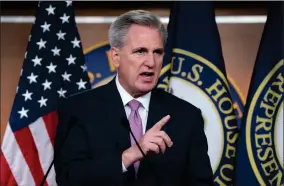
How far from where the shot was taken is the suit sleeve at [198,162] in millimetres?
1111

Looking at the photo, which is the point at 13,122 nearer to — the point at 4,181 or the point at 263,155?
the point at 4,181

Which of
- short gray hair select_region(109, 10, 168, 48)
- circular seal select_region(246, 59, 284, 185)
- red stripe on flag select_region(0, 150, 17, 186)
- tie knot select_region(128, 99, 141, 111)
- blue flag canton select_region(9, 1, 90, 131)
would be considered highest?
short gray hair select_region(109, 10, 168, 48)

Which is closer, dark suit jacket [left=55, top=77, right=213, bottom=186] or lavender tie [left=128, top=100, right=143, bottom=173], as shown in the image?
dark suit jacket [left=55, top=77, right=213, bottom=186]

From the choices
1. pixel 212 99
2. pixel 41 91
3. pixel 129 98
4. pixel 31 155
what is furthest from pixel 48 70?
pixel 129 98

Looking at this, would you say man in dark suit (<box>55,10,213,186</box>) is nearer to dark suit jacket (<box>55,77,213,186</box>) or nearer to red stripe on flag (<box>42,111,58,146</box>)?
dark suit jacket (<box>55,77,213,186</box>)

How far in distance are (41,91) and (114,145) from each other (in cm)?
96

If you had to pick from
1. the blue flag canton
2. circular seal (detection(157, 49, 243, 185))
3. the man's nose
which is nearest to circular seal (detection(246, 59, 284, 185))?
circular seal (detection(157, 49, 243, 185))

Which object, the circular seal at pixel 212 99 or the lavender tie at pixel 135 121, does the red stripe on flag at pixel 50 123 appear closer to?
the circular seal at pixel 212 99

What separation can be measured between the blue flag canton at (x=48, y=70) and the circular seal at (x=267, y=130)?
715 mm

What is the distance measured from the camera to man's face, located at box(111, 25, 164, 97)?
1139mm

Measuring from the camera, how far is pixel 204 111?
198 cm

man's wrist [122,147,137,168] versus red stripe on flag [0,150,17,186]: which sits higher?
man's wrist [122,147,137,168]

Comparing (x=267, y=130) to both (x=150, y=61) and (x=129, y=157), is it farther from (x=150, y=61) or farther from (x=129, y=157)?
(x=129, y=157)

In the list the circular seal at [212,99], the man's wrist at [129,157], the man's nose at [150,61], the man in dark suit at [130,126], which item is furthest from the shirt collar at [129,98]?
the circular seal at [212,99]
